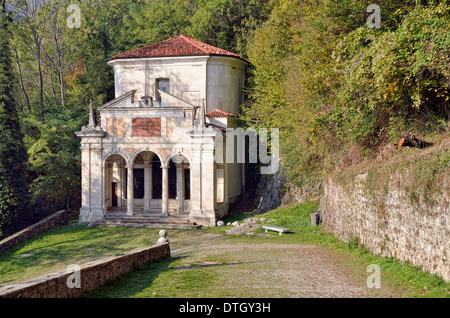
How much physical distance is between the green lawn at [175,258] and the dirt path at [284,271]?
15 cm

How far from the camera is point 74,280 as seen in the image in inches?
369

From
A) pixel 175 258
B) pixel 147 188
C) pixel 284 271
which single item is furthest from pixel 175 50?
pixel 284 271

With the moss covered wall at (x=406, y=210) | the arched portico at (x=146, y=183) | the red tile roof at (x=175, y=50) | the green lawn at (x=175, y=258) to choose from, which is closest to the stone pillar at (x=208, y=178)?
the green lawn at (x=175, y=258)

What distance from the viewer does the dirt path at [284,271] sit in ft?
31.9

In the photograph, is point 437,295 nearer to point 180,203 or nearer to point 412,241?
point 412,241

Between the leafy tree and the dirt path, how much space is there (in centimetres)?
1736

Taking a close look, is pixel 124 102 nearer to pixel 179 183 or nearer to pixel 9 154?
pixel 179 183

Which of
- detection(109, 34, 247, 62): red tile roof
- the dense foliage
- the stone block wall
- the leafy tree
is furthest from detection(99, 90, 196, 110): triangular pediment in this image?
the stone block wall

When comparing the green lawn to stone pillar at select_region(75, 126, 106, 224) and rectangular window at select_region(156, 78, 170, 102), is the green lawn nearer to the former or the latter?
stone pillar at select_region(75, 126, 106, 224)

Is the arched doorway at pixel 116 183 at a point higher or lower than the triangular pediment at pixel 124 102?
lower

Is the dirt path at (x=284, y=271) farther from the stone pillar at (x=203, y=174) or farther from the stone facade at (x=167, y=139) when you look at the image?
the stone facade at (x=167, y=139)

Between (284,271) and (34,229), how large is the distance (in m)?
19.6

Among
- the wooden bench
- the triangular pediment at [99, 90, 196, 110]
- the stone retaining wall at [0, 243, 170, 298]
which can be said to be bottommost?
the wooden bench

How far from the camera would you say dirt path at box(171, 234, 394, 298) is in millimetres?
9711
